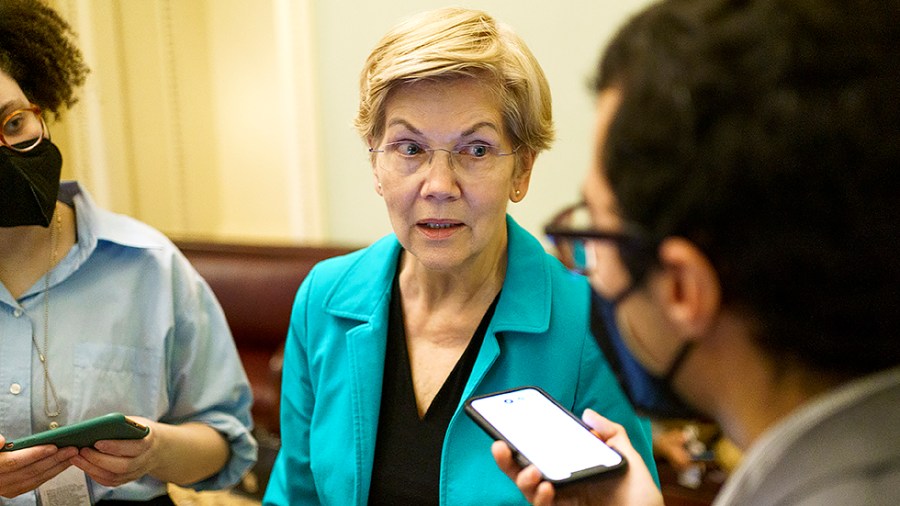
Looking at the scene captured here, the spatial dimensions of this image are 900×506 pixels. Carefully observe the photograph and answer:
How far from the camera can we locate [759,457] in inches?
31.0

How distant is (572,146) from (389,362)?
1.77 meters

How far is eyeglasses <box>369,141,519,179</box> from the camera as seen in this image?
1412mm

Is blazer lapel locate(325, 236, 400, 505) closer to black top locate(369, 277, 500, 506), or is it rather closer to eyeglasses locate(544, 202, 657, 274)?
black top locate(369, 277, 500, 506)

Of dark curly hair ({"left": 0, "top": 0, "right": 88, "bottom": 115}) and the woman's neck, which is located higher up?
dark curly hair ({"left": 0, "top": 0, "right": 88, "bottom": 115})

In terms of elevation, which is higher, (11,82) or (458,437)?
(11,82)

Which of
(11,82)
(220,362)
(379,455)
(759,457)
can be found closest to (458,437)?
(379,455)

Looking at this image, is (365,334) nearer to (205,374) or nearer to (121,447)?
(205,374)

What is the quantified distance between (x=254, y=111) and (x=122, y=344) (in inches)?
101

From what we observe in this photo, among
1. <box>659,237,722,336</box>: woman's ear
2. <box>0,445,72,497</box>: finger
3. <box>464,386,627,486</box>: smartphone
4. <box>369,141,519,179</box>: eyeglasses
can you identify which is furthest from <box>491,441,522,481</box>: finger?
<box>0,445,72,497</box>: finger

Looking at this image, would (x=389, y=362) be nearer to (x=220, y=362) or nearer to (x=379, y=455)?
(x=379, y=455)

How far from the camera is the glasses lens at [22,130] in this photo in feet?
4.52

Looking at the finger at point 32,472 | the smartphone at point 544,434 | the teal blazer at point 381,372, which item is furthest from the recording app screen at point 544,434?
the finger at point 32,472

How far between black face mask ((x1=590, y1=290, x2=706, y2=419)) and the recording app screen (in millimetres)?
182

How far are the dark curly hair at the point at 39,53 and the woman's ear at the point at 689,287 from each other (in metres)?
1.22
